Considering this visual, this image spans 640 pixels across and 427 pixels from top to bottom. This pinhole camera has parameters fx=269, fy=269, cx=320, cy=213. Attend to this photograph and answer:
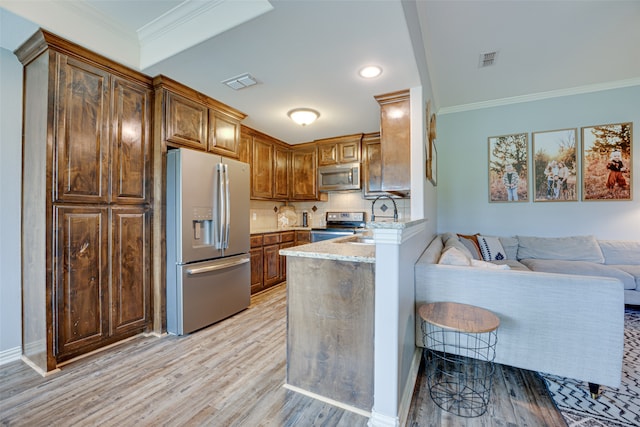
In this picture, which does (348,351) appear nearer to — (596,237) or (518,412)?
(518,412)

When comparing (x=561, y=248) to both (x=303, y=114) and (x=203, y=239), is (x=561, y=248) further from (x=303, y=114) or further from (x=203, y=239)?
(x=203, y=239)

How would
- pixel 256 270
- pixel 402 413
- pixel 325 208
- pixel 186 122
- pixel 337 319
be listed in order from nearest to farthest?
pixel 402 413
pixel 337 319
pixel 186 122
pixel 256 270
pixel 325 208

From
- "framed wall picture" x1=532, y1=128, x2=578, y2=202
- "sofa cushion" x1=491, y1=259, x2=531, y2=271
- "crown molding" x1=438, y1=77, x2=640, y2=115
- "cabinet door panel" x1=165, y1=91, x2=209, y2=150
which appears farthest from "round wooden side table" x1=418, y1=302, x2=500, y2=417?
"crown molding" x1=438, y1=77, x2=640, y2=115

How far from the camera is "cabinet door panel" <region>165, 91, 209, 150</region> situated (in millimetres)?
2645

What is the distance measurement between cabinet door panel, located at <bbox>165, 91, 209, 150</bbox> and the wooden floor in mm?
1979

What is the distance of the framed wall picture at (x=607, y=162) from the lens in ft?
11.8

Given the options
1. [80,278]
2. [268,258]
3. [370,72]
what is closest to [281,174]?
[268,258]

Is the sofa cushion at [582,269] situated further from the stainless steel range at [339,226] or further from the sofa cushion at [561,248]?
the stainless steel range at [339,226]

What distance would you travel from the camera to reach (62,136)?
2027 millimetres

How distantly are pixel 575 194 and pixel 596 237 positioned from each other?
64 centimetres

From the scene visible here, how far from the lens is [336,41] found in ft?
6.41

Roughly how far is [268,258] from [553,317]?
3256 millimetres

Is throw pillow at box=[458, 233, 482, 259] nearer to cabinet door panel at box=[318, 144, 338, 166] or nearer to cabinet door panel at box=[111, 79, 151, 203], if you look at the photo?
cabinet door panel at box=[318, 144, 338, 166]

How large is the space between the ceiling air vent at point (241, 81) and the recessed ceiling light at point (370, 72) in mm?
1009
